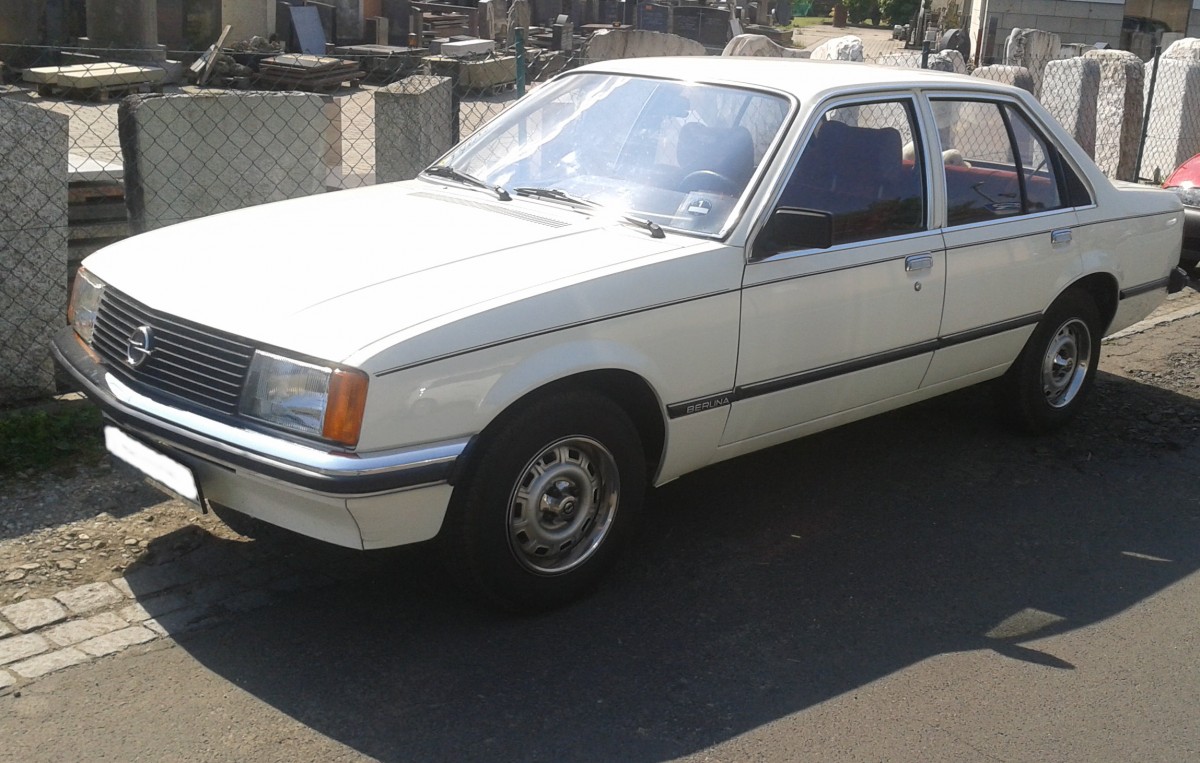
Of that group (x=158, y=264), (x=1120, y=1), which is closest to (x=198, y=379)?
(x=158, y=264)

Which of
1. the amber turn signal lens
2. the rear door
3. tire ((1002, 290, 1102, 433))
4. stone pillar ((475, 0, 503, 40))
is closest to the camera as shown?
the amber turn signal lens

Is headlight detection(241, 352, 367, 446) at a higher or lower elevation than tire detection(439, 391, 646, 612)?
higher

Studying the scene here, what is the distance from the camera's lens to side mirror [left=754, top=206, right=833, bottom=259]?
412 cm

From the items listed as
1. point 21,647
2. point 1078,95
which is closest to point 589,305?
point 21,647

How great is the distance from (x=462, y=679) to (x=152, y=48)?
58.9 ft

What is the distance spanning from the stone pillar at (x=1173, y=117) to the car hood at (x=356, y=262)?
11.2 metres

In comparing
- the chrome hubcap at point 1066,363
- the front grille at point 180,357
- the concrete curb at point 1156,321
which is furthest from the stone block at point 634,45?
the front grille at point 180,357

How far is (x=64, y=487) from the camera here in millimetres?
4738

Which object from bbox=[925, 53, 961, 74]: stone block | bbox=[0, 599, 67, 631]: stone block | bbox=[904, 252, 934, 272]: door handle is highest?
bbox=[925, 53, 961, 74]: stone block

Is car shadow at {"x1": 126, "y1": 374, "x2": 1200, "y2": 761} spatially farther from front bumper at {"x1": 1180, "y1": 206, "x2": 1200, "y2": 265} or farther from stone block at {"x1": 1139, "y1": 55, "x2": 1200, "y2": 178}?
stone block at {"x1": 1139, "y1": 55, "x2": 1200, "y2": 178}

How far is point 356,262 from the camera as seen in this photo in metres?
3.84

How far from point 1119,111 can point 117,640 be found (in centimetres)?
1215

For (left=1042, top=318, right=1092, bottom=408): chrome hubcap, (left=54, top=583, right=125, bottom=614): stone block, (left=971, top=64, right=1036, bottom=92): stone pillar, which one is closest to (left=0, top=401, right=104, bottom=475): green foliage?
(left=54, top=583, right=125, bottom=614): stone block

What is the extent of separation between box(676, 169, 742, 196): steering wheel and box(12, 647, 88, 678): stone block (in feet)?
8.08
